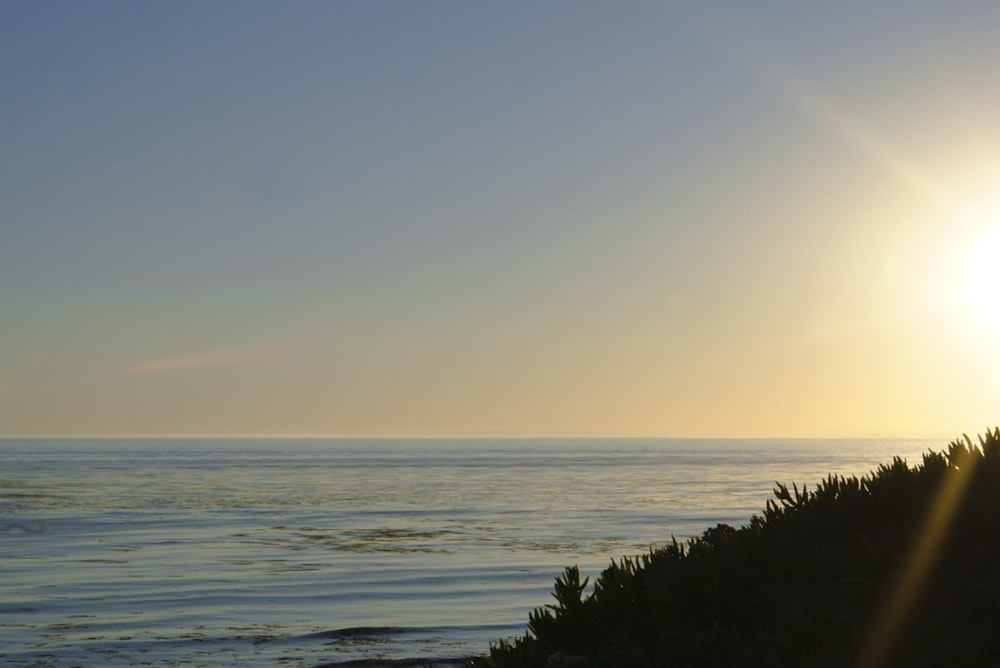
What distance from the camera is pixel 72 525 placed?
35594 mm

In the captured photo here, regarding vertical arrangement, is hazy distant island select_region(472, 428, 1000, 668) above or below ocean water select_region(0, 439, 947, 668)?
above

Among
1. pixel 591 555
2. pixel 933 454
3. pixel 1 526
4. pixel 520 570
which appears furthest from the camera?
pixel 1 526

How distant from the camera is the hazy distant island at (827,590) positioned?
687cm

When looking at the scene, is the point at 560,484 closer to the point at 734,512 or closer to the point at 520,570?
the point at 734,512

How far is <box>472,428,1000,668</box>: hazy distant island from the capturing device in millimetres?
6867

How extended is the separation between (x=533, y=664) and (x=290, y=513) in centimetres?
3582

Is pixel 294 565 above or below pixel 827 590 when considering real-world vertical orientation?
below

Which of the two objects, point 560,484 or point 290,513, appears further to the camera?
point 560,484

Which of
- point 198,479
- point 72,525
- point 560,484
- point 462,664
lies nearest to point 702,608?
point 462,664

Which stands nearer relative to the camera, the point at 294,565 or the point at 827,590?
the point at 827,590

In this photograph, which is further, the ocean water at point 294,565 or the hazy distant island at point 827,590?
the ocean water at point 294,565

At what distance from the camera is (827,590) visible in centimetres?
777

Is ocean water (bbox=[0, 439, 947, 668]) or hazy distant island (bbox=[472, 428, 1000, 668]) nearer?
hazy distant island (bbox=[472, 428, 1000, 668])

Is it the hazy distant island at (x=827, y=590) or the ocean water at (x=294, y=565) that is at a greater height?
the hazy distant island at (x=827, y=590)
